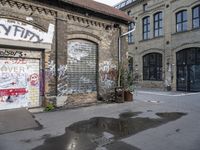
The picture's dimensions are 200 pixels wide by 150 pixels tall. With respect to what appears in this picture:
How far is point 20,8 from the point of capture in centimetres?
930

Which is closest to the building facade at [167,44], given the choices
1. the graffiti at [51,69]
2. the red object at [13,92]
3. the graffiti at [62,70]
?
the graffiti at [62,70]

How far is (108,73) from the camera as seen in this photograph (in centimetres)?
1296

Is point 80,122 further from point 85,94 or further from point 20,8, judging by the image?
point 20,8

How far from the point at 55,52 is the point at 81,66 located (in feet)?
5.67

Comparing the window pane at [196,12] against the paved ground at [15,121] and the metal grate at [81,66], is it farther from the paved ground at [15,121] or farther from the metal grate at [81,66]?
the paved ground at [15,121]

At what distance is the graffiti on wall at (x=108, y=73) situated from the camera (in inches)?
498

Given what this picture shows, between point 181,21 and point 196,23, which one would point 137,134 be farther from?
point 181,21

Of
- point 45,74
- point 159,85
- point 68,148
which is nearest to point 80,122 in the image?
point 68,148

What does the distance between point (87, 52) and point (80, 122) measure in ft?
16.1

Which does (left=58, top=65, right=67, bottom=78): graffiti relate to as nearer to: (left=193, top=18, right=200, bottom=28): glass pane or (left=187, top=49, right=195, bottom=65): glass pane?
(left=187, top=49, right=195, bottom=65): glass pane

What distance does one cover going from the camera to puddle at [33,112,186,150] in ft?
18.2

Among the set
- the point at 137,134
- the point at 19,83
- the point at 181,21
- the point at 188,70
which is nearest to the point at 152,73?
the point at 188,70

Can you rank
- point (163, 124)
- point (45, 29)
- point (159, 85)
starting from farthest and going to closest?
point (159, 85) → point (45, 29) → point (163, 124)

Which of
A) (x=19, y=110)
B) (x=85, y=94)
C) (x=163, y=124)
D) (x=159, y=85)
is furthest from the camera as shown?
(x=159, y=85)
